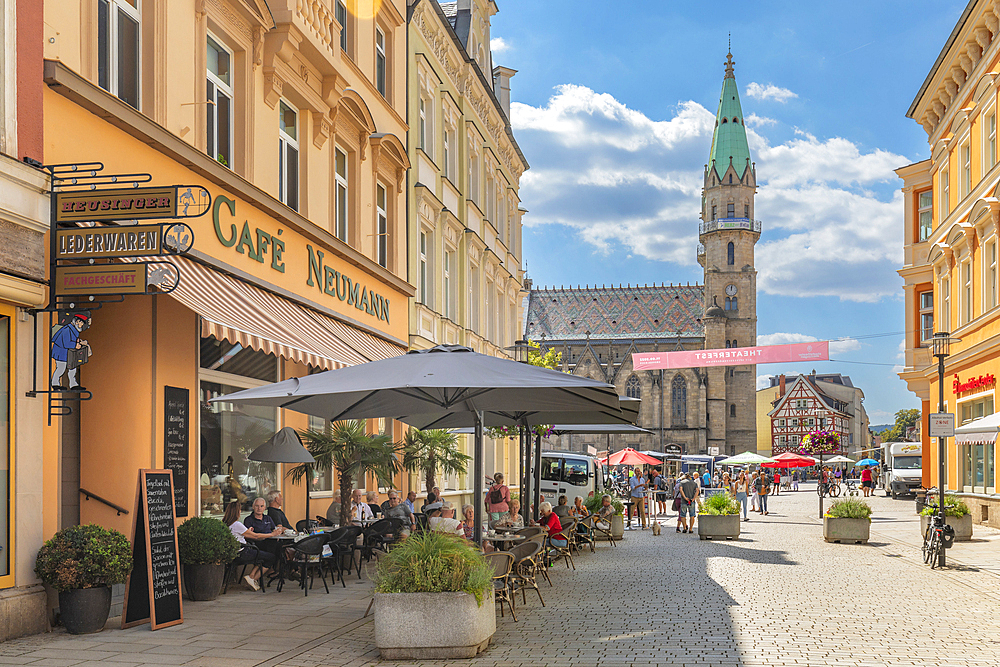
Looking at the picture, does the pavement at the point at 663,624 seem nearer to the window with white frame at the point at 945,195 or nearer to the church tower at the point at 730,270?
the window with white frame at the point at 945,195

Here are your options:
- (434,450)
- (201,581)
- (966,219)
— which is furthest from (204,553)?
(966,219)

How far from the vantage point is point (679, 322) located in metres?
118

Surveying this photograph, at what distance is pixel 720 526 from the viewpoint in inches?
893

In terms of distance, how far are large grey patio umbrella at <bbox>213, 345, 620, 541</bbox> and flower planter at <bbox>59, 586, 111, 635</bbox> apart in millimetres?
2078

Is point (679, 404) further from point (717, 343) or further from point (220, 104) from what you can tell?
point (220, 104)

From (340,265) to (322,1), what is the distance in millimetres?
4380

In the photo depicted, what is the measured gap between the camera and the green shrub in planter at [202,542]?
11.0 m

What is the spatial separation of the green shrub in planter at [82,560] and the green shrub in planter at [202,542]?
1.73 meters

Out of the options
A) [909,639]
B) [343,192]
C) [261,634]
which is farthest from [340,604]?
[343,192]

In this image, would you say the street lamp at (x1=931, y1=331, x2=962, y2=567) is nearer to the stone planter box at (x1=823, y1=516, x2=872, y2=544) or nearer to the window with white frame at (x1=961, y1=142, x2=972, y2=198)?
the stone planter box at (x1=823, y1=516, x2=872, y2=544)

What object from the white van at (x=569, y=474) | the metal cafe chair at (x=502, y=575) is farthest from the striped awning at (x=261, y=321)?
the white van at (x=569, y=474)

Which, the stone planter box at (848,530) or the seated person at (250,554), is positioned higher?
the seated person at (250,554)

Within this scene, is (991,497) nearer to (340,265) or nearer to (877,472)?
(340,265)

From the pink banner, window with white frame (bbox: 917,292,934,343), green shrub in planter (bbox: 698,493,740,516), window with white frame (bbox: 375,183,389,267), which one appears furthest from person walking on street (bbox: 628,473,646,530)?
window with white frame (bbox: 917,292,934,343)
